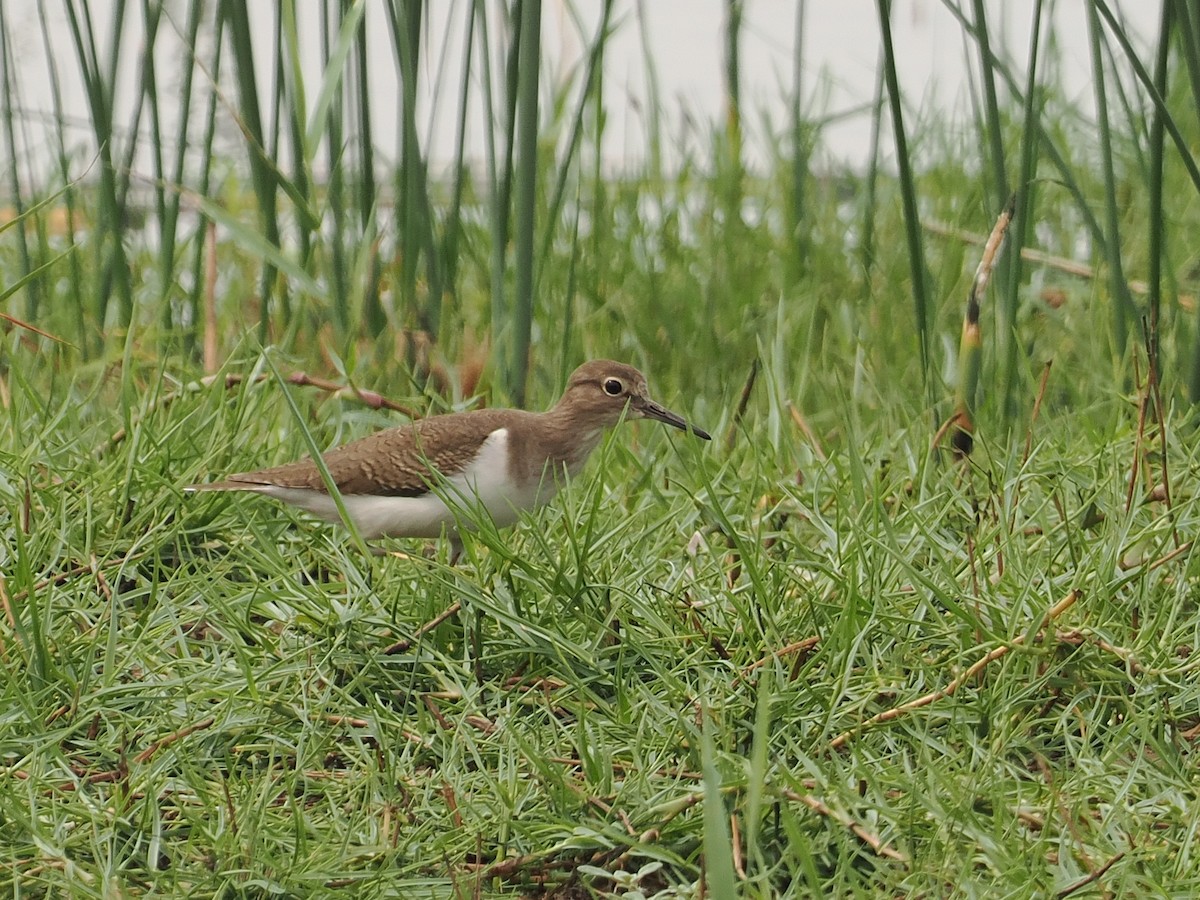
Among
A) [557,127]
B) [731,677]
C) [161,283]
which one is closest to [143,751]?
[731,677]

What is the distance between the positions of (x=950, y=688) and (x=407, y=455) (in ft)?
5.25

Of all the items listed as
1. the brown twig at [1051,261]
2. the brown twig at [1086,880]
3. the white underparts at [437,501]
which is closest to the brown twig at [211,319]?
the white underparts at [437,501]

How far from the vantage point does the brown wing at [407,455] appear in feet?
13.6

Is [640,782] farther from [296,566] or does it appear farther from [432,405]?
[432,405]

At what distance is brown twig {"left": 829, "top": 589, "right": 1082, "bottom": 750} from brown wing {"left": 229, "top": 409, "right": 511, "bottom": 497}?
55.5 inches

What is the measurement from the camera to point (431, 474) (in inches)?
156

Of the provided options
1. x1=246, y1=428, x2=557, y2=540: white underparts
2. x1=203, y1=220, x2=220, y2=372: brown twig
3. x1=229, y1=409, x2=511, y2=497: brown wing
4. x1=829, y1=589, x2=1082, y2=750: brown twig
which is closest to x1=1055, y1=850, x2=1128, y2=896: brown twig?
x1=829, y1=589, x2=1082, y2=750: brown twig

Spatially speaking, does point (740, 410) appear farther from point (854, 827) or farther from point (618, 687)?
point (854, 827)

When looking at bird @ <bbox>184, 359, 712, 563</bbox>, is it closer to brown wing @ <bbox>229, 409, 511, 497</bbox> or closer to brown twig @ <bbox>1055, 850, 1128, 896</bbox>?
brown wing @ <bbox>229, 409, 511, 497</bbox>

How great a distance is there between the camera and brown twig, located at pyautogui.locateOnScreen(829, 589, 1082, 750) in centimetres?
310

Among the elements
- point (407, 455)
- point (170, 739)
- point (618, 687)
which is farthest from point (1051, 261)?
point (170, 739)

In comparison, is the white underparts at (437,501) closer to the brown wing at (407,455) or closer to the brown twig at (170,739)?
the brown wing at (407,455)

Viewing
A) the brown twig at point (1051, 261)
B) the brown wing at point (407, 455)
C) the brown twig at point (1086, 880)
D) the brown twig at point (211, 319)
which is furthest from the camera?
the brown twig at point (1051, 261)

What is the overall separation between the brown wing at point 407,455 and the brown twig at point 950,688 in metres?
1.41
